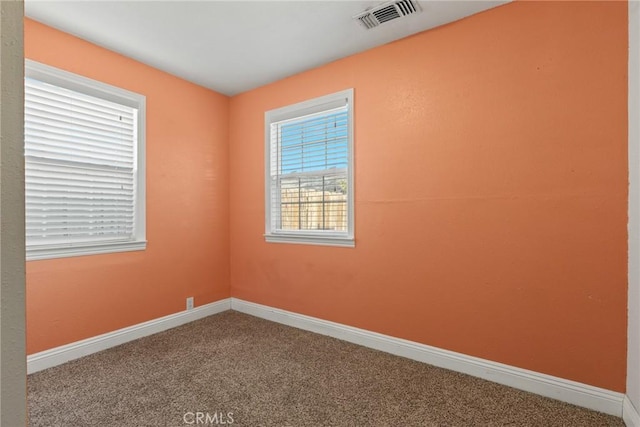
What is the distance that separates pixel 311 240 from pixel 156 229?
Result: 1523 millimetres

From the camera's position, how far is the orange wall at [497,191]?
5.62 feet

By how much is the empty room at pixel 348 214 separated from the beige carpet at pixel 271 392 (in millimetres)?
17

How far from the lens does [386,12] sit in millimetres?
2061

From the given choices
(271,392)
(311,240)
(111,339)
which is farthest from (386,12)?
(111,339)

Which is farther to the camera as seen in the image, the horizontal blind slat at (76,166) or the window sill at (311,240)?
the window sill at (311,240)

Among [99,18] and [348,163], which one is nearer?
[99,18]

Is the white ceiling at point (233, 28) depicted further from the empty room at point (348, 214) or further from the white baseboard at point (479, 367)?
the white baseboard at point (479, 367)

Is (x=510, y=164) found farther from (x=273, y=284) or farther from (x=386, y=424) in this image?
(x=273, y=284)

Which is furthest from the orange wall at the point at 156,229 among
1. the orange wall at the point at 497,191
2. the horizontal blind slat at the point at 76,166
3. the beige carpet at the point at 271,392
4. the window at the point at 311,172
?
the orange wall at the point at 497,191

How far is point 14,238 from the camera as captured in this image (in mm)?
570

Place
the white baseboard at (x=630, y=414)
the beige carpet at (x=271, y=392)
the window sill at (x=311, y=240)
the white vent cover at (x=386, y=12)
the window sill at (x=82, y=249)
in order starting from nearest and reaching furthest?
the white baseboard at (x=630, y=414) < the beige carpet at (x=271, y=392) < the white vent cover at (x=386, y=12) < the window sill at (x=82, y=249) < the window sill at (x=311, y=240)

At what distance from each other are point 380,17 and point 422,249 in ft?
5.74

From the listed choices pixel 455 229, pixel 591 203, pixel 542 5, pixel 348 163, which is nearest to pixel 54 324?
pixel 348 163

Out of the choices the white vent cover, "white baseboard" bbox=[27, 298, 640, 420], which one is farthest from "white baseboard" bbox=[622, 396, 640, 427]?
the white vent cover
